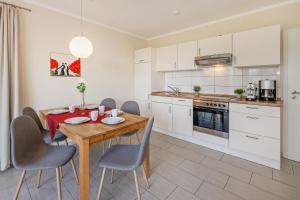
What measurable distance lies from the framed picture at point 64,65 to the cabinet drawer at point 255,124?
288cm

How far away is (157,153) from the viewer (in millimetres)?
2582

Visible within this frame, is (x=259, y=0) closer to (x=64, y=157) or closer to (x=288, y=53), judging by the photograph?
(x=288, y=53)

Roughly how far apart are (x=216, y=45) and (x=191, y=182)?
2.35m

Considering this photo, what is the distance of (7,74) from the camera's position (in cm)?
207

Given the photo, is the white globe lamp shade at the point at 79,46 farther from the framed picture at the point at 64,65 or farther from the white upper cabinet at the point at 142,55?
the white upper cabinet at the point at 142,55

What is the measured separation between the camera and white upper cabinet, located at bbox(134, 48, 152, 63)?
12.1ft

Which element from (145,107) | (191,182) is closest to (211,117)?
(191,182)

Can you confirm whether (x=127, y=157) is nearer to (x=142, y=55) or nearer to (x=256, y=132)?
(x=256, y=132)

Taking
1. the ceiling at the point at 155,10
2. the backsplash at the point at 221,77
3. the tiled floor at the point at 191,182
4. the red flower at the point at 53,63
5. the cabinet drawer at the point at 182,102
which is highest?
the ceiling at the point at 155,10

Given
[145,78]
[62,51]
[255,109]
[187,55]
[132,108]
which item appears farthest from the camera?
[145,78]

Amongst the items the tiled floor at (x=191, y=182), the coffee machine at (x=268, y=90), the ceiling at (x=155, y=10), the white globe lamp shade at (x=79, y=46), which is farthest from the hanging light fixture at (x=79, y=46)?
the coffee machine at (x=268, y=90)

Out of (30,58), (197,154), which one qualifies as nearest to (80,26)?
(30,58)

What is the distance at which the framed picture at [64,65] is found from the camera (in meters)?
2.66

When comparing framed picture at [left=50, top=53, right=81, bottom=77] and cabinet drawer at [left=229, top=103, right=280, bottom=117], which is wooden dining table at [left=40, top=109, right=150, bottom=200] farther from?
cabinet drawer at [left=229, top=103, right=280, bottom=117]
